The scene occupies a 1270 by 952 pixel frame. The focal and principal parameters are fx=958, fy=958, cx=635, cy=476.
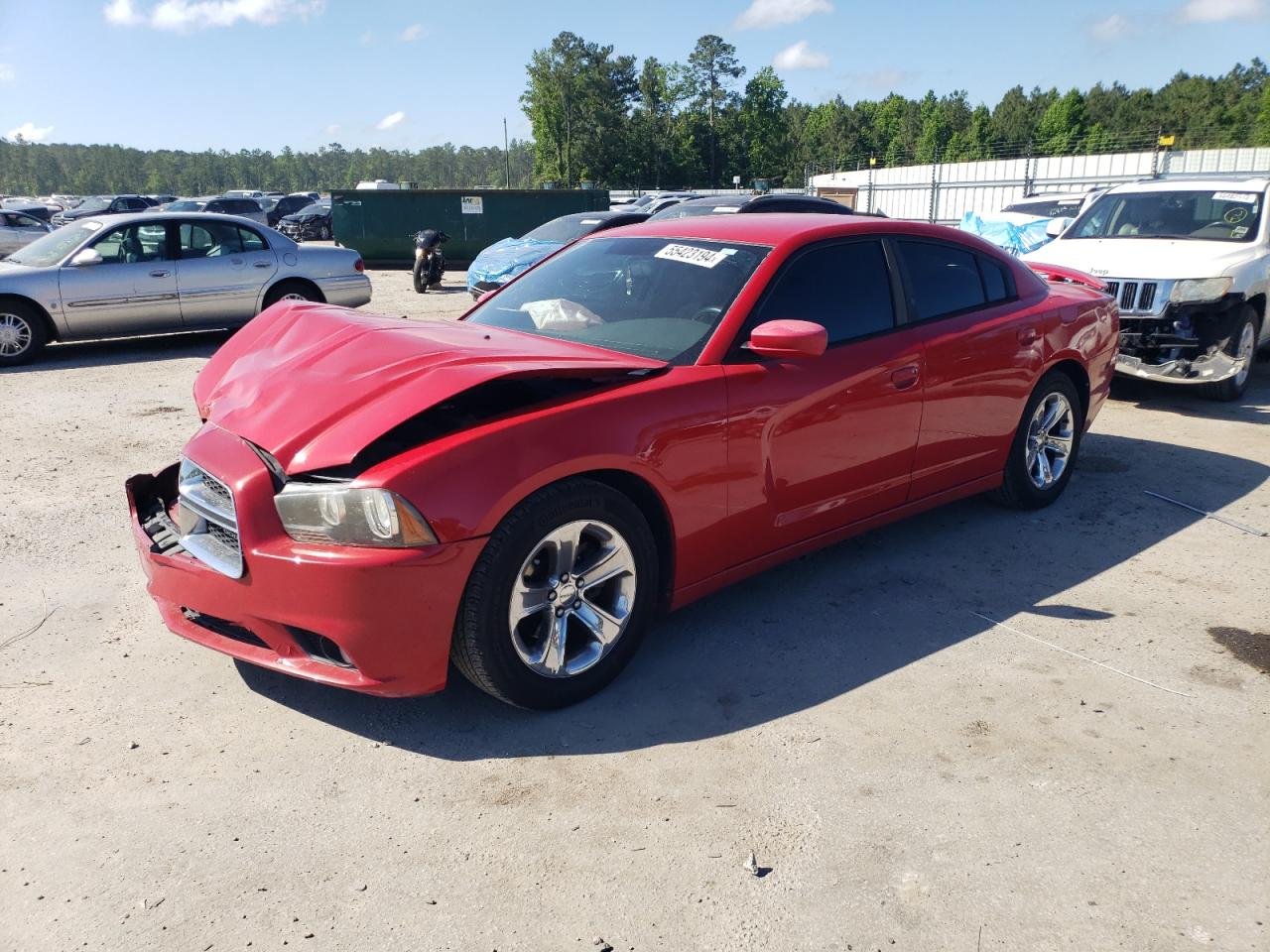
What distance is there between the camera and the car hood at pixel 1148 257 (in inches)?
300

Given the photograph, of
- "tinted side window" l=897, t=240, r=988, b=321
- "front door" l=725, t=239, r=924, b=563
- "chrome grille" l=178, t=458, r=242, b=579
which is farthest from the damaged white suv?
"chrome grille" l=178, t=458, r=242, b=579

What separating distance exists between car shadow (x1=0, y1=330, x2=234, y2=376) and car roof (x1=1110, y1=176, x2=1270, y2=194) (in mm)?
9703

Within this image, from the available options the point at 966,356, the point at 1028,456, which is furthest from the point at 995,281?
the point at 1028,456

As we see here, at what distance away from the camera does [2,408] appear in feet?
26.0

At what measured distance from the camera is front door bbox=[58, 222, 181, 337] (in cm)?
998

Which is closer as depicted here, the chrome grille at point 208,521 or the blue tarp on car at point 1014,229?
the chrome grille at point 208,521

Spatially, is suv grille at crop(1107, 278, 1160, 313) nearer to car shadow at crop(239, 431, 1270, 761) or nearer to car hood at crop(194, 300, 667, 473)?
car shadow at crop(239, 431, 1270, 761)

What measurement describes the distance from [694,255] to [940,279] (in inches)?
51.4

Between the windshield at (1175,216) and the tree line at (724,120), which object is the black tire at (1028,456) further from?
the tree line at (724,120)

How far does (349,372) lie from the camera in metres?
3.29

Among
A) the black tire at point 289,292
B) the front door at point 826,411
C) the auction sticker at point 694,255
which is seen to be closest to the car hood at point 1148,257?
the front door at point 826,411

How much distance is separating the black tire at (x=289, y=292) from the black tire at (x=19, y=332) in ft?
7.45

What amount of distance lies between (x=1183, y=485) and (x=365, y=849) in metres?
5.31

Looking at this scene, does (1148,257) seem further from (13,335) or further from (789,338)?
(13,335)
